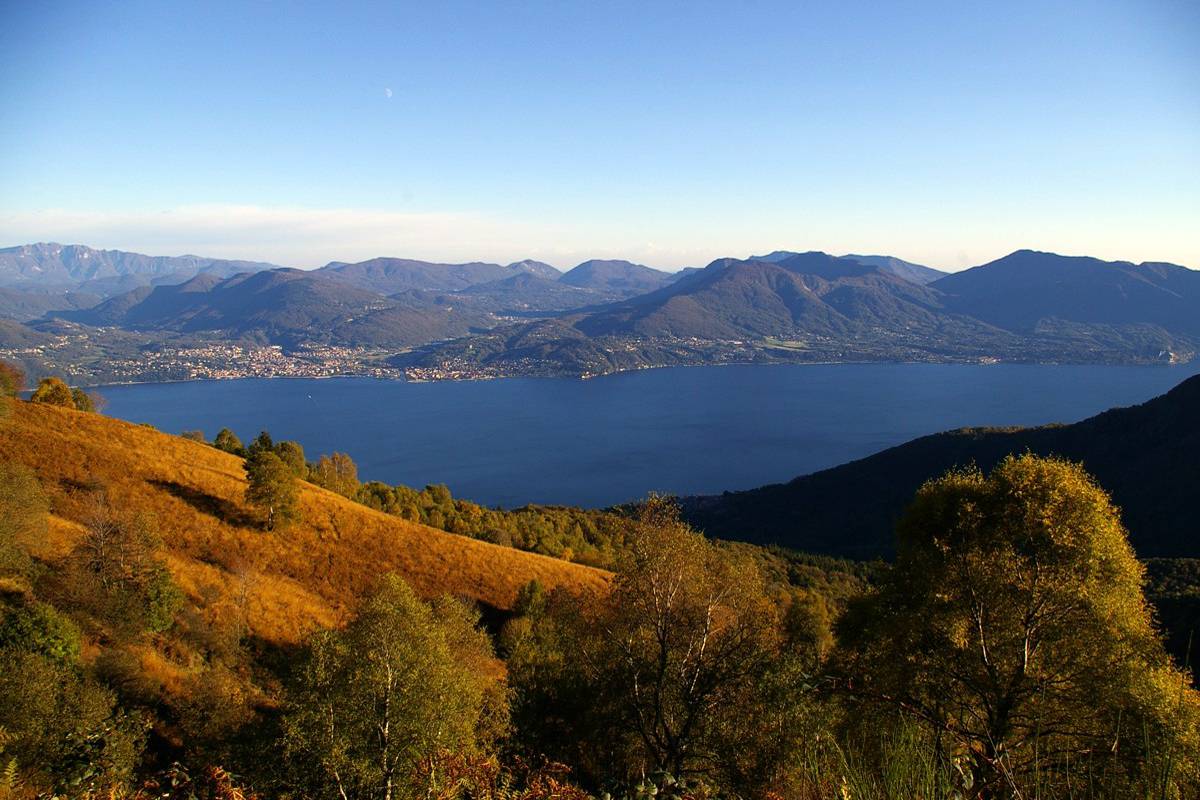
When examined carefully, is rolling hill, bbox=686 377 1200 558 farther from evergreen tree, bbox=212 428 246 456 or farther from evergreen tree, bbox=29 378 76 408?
evergreen tree, bbox=29 378 76 408

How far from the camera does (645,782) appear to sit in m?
4.86

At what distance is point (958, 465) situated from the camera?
4065 inches

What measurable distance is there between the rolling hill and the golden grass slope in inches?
2932

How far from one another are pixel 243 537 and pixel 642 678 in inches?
1032

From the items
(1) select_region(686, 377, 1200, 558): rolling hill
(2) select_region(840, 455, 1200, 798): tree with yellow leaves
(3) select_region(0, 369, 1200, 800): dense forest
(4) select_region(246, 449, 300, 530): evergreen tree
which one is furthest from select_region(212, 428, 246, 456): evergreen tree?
(1) select_region(686, 377, 1200, 558): rolling hill

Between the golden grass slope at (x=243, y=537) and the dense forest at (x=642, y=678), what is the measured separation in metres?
1.62

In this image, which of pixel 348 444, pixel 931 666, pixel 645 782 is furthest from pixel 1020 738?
pixel 348 444

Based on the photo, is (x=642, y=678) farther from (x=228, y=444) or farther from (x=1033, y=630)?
(x=228, y=444)

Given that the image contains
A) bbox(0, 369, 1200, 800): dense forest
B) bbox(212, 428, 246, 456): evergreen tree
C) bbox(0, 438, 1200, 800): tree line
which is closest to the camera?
bbox(0, 369, 1200, 800): dense forest

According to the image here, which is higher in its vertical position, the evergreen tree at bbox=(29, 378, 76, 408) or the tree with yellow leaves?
the tree with yellow leaves

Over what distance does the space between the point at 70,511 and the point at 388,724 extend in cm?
2545

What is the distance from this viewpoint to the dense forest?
27.7 ft

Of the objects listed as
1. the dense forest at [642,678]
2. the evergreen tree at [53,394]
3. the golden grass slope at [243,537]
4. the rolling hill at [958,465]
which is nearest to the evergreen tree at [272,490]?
the golden grass slope at [243,537]

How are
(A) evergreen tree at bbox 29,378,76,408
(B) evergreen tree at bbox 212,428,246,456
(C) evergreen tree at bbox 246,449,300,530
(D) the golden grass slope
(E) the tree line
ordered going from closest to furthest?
(E) the tree line, (D) the golden grass slope, (C) evergreen tree at bbox 246,449,300,530, (A) evergreen tree at bbox 29,378,76,408, (B) evergreen tree at bbox 212,428,246,456
